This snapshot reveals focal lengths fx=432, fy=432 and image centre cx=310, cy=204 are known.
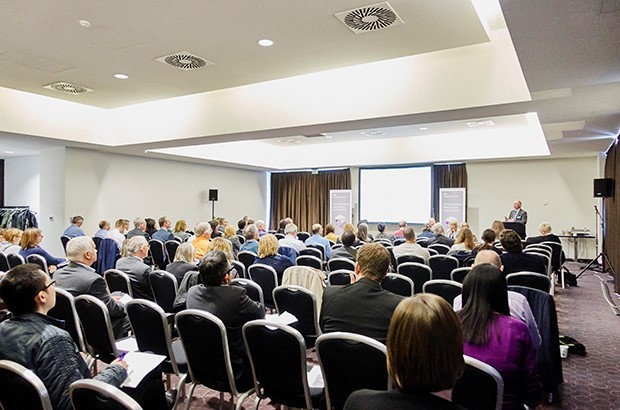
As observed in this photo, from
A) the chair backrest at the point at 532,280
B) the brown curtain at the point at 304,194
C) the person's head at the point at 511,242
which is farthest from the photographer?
the brown curtain at the point at 304,194

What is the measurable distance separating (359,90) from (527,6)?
3881 mm

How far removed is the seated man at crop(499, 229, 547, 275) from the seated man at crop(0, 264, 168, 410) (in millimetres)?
4134

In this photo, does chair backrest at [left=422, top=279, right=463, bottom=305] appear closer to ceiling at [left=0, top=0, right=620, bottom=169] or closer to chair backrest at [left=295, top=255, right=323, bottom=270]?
chair backrest at [left=295, top=255, right=323, bottom=270]

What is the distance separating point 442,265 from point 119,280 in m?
3.81

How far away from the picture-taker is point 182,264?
4.48 meters

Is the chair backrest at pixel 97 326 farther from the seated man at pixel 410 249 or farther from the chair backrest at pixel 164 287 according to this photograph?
the seated man at pixel 410 249

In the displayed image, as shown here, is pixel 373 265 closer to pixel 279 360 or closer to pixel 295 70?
pixel 279 360

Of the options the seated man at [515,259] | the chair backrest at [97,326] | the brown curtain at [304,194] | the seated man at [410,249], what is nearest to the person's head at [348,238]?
the seated man at [410,249]

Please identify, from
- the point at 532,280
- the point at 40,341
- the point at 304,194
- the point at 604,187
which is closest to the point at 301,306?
the point at 40,341

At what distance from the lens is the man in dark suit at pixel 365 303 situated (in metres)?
2.43

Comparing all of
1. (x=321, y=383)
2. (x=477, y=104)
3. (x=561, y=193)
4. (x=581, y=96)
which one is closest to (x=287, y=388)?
(x=321, y=383)

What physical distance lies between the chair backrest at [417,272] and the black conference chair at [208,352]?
2848mm

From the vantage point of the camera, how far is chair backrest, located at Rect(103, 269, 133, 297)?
4.24m

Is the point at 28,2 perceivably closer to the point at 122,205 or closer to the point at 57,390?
the point at 57,390
